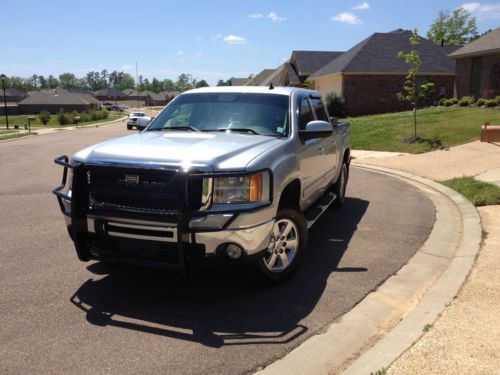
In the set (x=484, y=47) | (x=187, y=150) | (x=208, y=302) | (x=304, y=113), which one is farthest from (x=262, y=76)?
(x=208, y=302)

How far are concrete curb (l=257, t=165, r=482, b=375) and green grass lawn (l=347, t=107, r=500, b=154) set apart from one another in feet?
33.5

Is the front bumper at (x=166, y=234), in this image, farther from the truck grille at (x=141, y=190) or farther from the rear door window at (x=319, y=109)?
the rear door window at (x=319, y=109)

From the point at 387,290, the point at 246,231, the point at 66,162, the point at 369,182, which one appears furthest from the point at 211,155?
the point at 369,182

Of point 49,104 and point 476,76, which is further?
point 49,104

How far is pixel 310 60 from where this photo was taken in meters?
44.6

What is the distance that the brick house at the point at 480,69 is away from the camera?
1105 inches

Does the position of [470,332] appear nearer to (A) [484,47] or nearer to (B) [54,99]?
(A) [484,47]

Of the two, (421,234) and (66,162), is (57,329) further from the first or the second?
(421,234)

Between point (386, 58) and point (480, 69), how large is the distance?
22.8 ft

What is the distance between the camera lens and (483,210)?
753 centimetres

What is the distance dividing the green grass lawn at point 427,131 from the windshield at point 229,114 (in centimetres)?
1104

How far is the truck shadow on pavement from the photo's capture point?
12.2 feet

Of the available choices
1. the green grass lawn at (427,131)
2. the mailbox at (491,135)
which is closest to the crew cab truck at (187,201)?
the green grass lawn at (427,131)

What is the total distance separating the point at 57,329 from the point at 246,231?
1.72 metres
